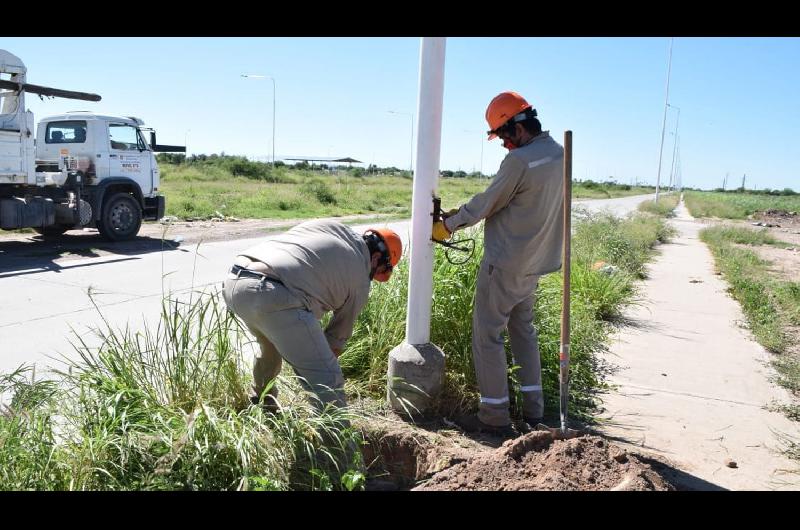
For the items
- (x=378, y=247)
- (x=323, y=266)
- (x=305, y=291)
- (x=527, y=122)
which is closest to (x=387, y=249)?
(x=378, y=247)

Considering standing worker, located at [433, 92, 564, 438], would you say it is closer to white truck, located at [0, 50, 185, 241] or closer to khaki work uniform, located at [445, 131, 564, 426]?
khaki work uniform, located at [445, 131, 564, 426]

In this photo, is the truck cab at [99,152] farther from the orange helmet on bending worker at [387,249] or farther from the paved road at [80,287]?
→ the orange helmet on bending worker at [387,249]

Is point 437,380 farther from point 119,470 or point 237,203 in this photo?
point 237,203

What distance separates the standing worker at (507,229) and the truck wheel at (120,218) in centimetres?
1169

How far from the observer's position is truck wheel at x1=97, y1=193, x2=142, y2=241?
1356cm

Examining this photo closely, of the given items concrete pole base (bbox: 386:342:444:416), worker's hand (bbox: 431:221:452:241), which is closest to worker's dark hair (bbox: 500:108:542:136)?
worker's hand (bbox: 431:221:452:241)

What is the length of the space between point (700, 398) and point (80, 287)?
7839mm

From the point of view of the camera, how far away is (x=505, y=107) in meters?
3.88

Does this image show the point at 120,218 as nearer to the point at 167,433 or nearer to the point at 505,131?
the point at 505,131

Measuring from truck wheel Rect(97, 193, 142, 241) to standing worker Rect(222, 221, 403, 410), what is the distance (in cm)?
1167

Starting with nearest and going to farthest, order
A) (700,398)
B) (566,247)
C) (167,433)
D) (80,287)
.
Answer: (167,433), (566,247), (700,398), (80,287)

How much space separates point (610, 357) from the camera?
6094mm

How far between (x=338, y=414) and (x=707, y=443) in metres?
2.59
